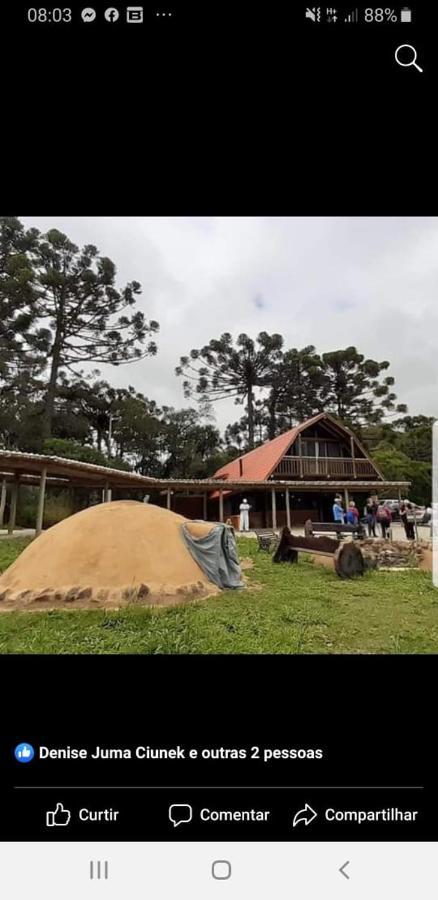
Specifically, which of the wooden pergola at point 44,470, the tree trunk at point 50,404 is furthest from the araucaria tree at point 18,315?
the wooden pergola at point 44,470

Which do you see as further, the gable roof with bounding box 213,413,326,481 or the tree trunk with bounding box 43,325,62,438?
the tree trunk with bounding box 43,325,62,438

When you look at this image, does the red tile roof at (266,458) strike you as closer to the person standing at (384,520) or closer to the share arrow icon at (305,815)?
the person standing at (384,520)

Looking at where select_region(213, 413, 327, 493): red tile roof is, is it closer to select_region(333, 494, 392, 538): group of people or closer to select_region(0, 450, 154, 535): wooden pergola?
select_region(333, 494, 392, 538): group of people

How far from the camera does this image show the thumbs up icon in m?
0.80

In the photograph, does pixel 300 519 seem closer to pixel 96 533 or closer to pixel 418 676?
pixel 96 533

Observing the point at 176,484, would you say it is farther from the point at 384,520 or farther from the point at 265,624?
the point at 265,624

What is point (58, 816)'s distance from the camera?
0.81 m

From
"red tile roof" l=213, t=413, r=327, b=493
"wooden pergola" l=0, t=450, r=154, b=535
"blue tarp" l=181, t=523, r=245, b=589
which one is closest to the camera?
"blue tarp" l=181, t=523, r=245, b=589

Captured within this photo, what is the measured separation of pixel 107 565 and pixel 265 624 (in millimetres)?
2688

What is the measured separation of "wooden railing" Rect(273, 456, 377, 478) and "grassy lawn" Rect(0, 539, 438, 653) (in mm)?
10860

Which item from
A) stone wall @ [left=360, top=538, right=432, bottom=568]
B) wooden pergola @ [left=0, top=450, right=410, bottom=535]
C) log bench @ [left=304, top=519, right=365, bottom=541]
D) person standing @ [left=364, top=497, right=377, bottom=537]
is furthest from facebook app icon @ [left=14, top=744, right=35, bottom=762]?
person standing @ [left=364, top=497, right=377, bottom=537]

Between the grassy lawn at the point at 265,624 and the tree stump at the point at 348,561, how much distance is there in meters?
0.42

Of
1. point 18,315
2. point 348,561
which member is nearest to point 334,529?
point 348,561
